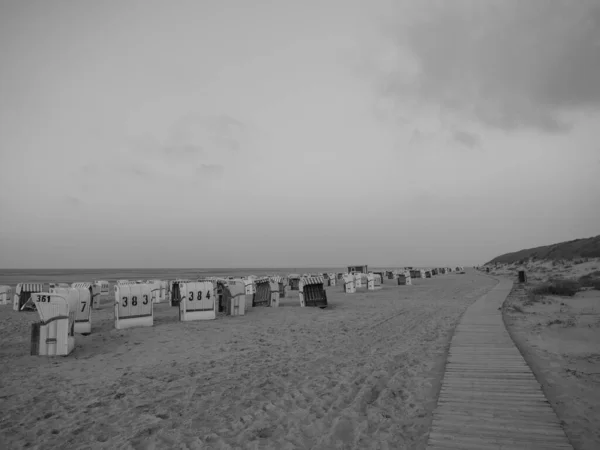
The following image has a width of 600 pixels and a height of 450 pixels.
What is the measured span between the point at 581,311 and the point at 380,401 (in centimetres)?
1343

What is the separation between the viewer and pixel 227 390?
6461mm

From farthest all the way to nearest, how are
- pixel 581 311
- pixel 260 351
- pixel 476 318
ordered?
pixel 581 311
pixel 476 318
pixel 260 351

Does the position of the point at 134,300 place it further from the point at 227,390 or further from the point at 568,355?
the point at 568,355

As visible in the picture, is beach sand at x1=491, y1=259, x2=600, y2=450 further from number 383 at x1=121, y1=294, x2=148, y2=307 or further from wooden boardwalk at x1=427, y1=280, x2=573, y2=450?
number 383 at x1=121, y1=294, x2=148, y2=307

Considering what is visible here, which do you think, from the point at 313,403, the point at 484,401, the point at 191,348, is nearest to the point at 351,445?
the point at 313,403

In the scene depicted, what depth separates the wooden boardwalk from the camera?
4.14m

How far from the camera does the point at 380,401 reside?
586cm

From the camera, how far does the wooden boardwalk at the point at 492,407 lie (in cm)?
414

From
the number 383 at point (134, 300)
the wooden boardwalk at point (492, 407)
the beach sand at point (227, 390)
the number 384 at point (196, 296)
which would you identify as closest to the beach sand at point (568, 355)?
the wooden boardwalk at point (492, 407)

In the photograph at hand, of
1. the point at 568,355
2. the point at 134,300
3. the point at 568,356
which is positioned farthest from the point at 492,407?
the point at 134,300

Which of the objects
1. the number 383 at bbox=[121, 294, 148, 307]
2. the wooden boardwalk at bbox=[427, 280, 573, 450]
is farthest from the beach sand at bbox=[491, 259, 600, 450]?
the number 383 at bbox=[121, 294, 148, 307]

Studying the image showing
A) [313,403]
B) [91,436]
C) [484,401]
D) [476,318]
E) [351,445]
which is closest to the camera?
[351,445]

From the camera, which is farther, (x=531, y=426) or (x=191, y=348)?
(x=191, y=348)

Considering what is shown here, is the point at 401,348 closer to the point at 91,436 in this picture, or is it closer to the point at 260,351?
the point at 260,351
